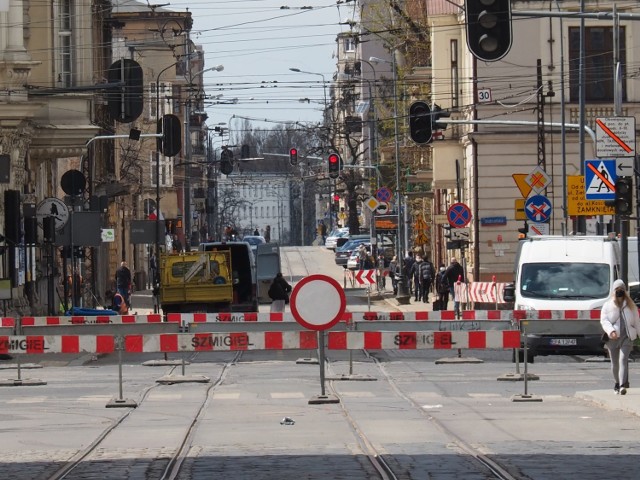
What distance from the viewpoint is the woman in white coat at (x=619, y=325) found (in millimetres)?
21031

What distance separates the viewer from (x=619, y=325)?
69.9ft

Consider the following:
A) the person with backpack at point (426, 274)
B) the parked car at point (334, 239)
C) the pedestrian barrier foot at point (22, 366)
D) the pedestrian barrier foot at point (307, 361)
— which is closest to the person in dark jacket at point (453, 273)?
the person with backpack at point (426, 274)

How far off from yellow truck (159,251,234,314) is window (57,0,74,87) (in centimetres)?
718

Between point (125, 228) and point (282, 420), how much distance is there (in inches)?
2461

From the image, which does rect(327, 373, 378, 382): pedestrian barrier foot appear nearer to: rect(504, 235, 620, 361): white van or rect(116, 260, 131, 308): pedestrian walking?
rect(504, 235, 620, 361): white van

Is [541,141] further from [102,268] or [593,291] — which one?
[102,268]

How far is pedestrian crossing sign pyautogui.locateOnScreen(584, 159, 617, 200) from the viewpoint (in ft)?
100

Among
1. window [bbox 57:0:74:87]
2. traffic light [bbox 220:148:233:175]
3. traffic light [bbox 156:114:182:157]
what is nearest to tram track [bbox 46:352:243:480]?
window [bbox 57:0:74:87]

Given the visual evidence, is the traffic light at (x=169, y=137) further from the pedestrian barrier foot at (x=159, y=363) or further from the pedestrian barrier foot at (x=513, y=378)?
the pedestrian barrier foot at (x=513, y=378)

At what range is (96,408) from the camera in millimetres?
21109

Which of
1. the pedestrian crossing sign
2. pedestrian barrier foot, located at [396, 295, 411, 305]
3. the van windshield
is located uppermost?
the pedestrian crossing sign

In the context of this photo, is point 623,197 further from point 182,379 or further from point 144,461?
point 144,461

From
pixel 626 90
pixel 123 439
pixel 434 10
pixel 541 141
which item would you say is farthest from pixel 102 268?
pixel 123 439

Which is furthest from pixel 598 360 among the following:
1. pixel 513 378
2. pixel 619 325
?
pixel 619 325
